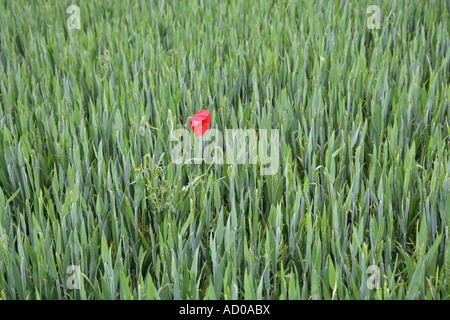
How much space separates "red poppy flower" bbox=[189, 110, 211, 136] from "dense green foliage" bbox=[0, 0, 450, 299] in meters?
0.11

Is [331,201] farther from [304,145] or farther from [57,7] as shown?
[57,7]

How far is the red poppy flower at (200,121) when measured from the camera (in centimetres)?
136

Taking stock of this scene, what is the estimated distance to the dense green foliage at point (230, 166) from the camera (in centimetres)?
102

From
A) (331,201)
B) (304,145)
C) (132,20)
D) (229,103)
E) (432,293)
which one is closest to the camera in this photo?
(432,293)

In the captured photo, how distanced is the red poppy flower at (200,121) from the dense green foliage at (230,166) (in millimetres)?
106

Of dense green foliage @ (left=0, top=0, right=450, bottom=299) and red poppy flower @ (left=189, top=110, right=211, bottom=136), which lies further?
red poppy flower @ (left=189, top=110, right=211, bottom=136)

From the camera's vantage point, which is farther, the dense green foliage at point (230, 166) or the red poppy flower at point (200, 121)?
the red poppy flower at point (200, 121)

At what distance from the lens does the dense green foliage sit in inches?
40.0

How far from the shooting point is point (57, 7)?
3.11 m

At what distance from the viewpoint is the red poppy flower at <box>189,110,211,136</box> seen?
1362 mm

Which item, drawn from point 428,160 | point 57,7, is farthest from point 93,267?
point 57,7

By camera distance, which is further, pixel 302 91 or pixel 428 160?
pixel 302 91

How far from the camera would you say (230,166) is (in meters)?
1.26

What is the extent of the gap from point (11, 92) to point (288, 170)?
1.22 m
